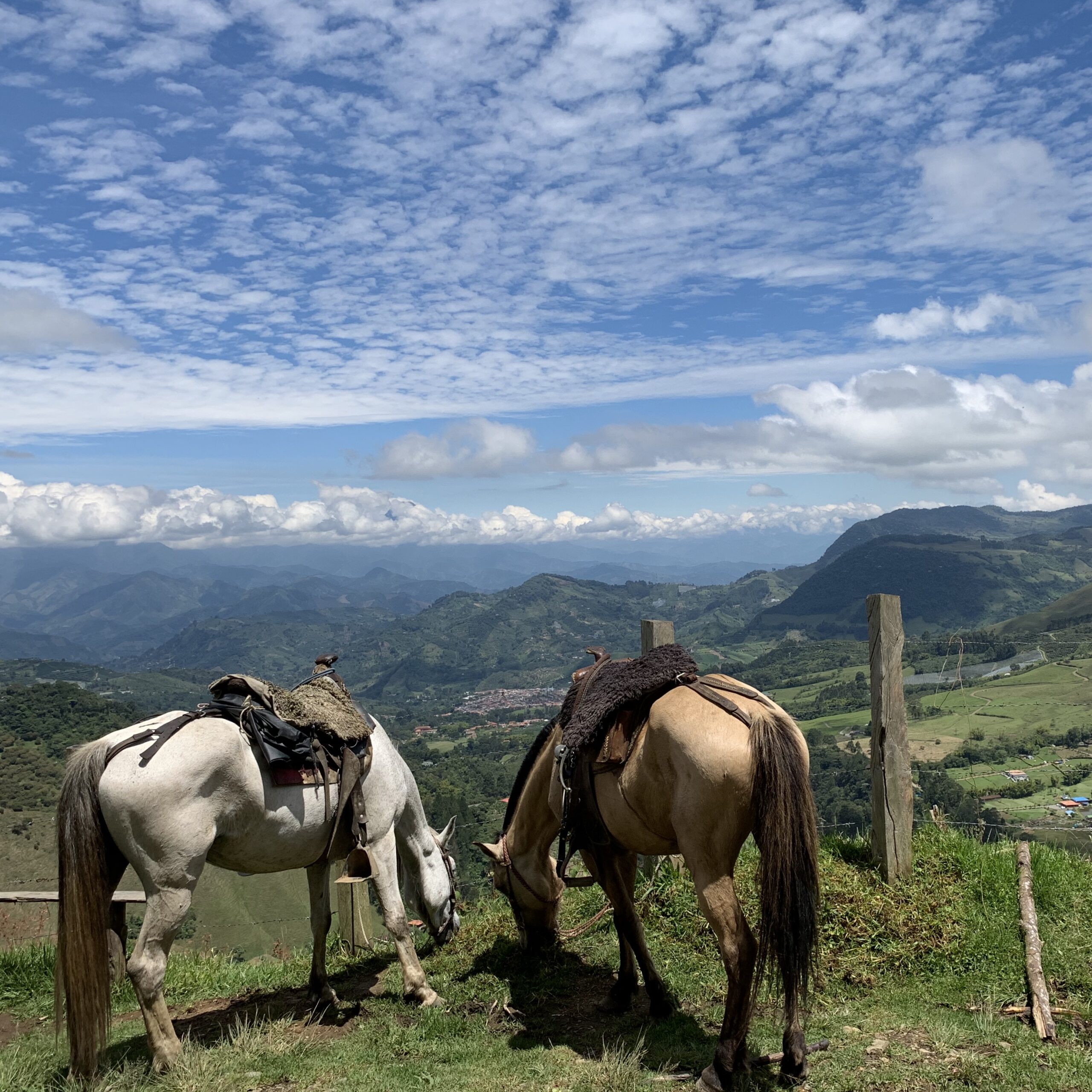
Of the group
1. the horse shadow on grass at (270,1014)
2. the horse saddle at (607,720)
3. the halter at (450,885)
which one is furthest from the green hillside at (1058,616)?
the horse shadow on grass at (270,1014)

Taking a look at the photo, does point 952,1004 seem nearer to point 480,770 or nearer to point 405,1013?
point 405,1013

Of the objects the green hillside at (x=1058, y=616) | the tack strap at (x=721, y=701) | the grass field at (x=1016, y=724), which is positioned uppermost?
the tack strap at (x=721, y=701)

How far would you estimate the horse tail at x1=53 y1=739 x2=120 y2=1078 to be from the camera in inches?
159

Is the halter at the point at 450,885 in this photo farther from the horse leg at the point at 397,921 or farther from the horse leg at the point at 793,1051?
the horse leg at the point at 793,1051

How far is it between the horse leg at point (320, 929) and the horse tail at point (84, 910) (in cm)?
145

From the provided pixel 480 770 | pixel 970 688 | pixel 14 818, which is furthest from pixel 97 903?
pixel 480 770

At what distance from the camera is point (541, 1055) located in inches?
164

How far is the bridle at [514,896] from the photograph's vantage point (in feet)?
18.4

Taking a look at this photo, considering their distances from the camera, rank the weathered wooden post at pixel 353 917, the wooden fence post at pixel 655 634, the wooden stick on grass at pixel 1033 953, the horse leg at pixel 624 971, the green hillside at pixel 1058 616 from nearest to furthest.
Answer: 1. the wooden stick on grass at pixel 1033 953
2. the horse leg at pixel 624 971
3. the weathered wooden post at pixel 353 917
4. the wooden fence post at pixel 655 634
5. the green hillside at pixel 1058 616

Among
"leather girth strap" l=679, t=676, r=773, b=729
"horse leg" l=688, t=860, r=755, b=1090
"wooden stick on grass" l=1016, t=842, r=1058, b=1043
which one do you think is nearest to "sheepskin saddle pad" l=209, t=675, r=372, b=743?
"leather girth strap" l=679, t=676, r=773, b=729

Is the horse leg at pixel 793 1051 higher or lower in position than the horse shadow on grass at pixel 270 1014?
higher

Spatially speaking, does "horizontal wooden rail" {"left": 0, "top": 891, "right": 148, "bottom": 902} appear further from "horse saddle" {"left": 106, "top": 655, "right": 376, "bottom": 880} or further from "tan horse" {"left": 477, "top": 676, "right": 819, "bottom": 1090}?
"tan horse" {"left": 477, "top": 676, "right": 819, "bottom": 1090}

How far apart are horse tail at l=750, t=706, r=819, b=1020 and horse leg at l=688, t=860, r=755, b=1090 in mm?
Result: 67

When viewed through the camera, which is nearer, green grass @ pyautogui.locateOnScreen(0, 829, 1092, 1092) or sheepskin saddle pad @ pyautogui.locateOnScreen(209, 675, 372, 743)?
green grass @ pyautogui.locateOnScreen(0, 829, 1092, 1092)
